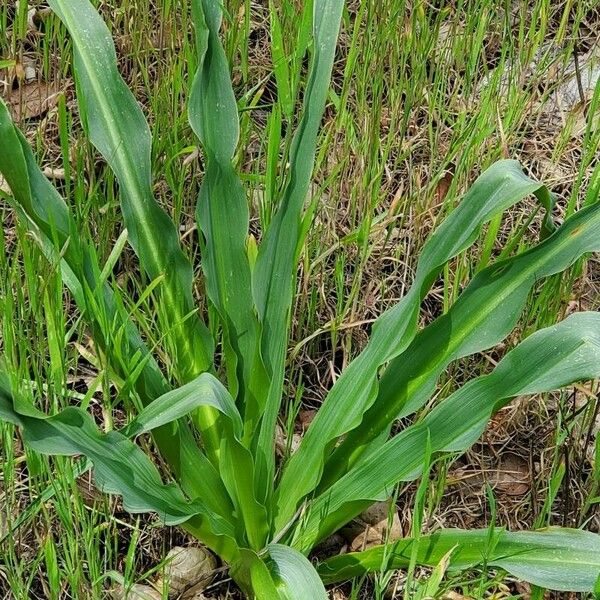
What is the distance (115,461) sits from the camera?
114 cm

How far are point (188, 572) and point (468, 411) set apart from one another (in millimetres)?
469

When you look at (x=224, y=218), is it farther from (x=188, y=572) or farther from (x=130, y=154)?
(x=188, y=572)

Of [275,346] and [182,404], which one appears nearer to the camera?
[182,404]

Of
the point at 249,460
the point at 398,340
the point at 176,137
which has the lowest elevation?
the point at 249,460

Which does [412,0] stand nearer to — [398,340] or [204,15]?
[204,15]

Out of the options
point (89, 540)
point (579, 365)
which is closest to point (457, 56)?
point (579, 365)

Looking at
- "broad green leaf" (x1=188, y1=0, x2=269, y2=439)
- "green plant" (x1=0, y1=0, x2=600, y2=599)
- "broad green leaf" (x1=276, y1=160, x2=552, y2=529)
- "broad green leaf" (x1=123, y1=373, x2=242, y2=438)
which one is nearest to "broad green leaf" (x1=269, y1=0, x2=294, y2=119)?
"green plant" (x1=0, y1=0, x2=600, y2=599)

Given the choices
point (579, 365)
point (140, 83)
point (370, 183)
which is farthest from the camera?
point (140, 83)

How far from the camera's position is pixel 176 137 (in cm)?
159

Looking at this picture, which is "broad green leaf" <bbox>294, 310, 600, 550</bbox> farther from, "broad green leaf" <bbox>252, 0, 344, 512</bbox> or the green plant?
"broad green leaf" <bbox>252, 0, 344, 512</bbox>

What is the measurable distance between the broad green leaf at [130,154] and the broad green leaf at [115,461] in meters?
0.22

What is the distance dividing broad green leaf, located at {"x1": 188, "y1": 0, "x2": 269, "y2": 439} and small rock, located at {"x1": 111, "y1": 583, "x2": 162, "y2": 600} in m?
0.27

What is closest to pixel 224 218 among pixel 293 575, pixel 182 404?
pixel 182 404

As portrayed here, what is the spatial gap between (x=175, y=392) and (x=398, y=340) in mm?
341
